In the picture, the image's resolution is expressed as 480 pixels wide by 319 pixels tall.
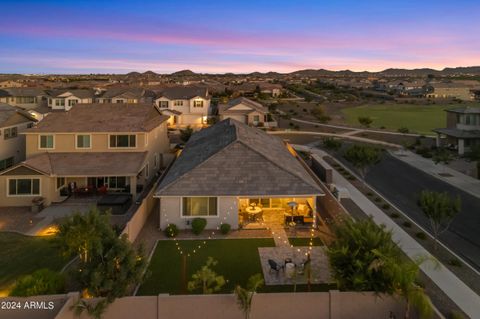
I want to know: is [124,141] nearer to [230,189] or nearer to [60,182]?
[60,182]

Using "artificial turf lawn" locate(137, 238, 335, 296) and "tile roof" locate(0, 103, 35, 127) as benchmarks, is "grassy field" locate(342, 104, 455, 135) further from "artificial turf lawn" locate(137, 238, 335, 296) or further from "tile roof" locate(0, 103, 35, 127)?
"tile roof" locate(0, 103, 35, 127)

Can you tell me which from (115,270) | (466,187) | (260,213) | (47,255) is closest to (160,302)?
(115,270)

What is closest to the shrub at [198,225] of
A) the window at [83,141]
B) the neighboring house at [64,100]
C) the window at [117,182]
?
the window at [117,182]

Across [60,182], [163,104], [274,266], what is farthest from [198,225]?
[163,104]

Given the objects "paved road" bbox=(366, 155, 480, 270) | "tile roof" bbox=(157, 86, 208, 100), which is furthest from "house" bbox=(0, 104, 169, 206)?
"tile roof" bbox=(157, 86, 208, 100)

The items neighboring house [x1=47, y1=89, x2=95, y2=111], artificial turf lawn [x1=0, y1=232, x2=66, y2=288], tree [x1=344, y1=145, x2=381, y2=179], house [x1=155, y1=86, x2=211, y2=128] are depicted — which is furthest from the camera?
neighboring house [x1=47, y1=89, x2=95, y2=111]

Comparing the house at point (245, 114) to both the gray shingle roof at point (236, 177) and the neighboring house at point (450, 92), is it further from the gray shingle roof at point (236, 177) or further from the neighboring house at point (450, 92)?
the neighboring house at point (450, 92)
